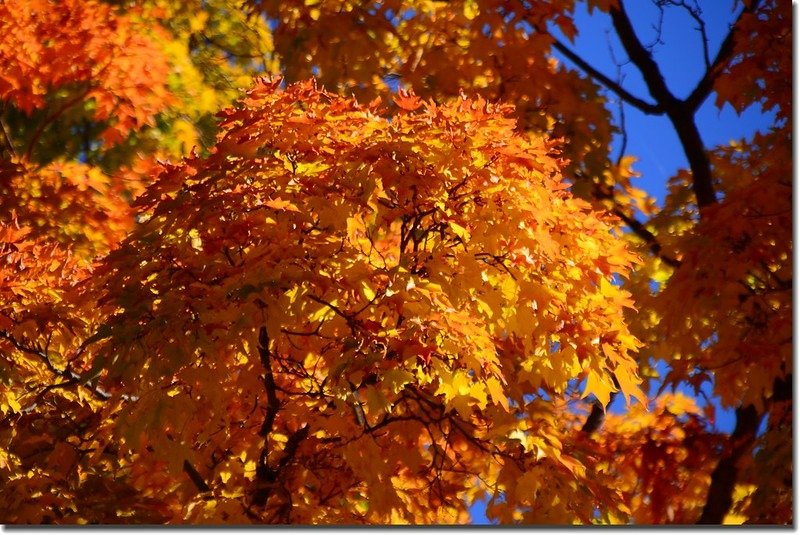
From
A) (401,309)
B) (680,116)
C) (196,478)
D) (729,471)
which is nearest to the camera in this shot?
(401,309)

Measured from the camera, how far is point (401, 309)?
2.25 metres

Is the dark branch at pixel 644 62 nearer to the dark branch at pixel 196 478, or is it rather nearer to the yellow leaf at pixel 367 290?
the yellow leaf at pixel 367 290

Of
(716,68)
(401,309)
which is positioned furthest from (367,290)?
(716,68)

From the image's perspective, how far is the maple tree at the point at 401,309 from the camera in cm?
227

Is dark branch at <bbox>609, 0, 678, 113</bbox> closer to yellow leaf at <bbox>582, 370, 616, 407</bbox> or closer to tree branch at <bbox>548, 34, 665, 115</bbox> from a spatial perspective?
tree branch at <bbox>548, 34, 665, 115</bbox>

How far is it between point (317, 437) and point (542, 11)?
6.27 ft

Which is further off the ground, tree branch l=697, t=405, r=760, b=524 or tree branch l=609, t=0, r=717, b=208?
tree branch l=609, t=0, r=717, b=208

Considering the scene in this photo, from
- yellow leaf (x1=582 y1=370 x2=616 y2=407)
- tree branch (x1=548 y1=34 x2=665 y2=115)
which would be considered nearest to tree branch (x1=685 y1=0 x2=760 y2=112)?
tree branch (x1=548 y1=34 x2=665 y2=115)

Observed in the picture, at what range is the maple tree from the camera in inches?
89.5

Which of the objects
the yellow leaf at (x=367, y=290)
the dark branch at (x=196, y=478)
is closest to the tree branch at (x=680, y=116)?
the yellow leaf at (x=367, y=290)

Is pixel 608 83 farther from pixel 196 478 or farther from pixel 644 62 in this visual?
pixel 196 478

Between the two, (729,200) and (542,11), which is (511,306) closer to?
(729,200)

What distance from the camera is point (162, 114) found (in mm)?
5465

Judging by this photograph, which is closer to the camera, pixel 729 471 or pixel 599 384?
pixel 599 384
